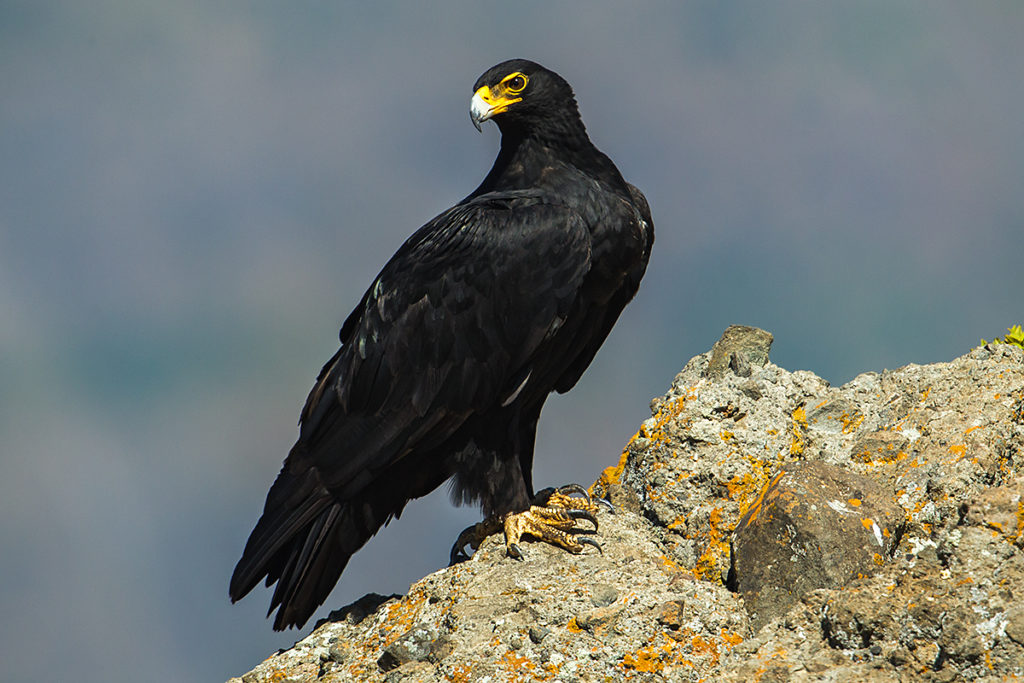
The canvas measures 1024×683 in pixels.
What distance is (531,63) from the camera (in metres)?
6.67

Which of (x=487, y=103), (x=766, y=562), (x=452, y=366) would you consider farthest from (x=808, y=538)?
(x=487, y=103)

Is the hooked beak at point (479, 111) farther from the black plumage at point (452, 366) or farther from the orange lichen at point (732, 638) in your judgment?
the orange lichen at point (732, 638)

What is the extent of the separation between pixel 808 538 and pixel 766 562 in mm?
223

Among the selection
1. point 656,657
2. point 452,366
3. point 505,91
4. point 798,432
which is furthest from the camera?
point 505,91

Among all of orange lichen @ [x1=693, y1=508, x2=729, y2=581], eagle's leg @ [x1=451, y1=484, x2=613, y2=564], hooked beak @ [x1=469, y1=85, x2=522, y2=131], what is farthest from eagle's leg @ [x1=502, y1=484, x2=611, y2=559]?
hooked beak @ [x1=469, y1=85, x2=522, y2=131]

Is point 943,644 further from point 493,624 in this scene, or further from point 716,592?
point 493,624

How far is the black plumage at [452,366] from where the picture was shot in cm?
588

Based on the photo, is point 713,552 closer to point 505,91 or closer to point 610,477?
point 610,477

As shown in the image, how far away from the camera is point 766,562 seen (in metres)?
4.48

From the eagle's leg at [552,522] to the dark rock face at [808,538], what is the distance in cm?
89

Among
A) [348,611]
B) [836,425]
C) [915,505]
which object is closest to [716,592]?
[915,505]

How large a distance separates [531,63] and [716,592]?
3636mm

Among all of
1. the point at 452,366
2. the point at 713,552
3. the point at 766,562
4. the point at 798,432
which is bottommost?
the point at 766,562

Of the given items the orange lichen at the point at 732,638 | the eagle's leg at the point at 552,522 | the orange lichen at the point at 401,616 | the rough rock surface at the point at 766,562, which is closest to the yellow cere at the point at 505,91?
the rough rock surface at the point at 766,562
